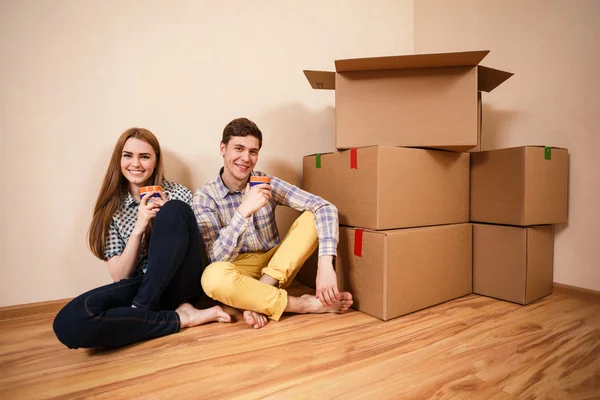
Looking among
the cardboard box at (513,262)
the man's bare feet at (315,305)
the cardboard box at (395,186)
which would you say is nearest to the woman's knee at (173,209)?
the man's bare feet at (315,305)

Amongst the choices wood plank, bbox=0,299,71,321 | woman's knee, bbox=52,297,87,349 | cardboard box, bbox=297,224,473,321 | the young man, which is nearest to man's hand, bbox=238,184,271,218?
the young man

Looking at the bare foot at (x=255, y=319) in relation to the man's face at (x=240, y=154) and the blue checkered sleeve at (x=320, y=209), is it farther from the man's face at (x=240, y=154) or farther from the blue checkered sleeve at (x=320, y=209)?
the man's face at (x=240, y=154)

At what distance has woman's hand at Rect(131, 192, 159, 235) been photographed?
1004mm

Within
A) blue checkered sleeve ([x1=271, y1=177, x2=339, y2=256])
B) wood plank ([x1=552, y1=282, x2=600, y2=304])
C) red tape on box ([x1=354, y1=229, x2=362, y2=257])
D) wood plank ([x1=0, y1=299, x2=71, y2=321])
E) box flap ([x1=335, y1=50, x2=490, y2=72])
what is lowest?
wood plank ([x1=0, y1=299, x2=71, y2=321])

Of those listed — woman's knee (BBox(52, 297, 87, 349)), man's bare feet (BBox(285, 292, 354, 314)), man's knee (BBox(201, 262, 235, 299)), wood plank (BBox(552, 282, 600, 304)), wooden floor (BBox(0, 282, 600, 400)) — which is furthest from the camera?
wood plank (BBox(552, 282, 600, 304))

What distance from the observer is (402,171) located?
3.64 feet

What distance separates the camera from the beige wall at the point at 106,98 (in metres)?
1.12

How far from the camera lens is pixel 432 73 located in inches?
44.3

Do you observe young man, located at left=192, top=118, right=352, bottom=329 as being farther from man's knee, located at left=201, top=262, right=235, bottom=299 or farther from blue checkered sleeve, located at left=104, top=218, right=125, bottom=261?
blue checkered sleeve, located at left=104, top=218, right=125, bottom=261

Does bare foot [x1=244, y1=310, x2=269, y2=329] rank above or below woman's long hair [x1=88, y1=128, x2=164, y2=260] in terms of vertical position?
below

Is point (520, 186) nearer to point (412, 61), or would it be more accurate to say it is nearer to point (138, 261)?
point (412, 61)

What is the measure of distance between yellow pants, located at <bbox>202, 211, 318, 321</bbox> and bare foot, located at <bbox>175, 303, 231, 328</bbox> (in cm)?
5

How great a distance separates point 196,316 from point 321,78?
3.29 ft

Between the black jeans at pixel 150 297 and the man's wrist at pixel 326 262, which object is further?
the man's wrist at pixel 326 262
